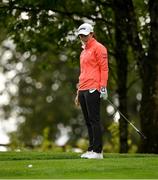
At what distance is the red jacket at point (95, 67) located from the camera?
14.4 metres

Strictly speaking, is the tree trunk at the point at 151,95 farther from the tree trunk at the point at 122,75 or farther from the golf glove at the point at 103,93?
the golf glove at the point at 103,93

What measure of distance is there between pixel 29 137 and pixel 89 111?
3578 cm

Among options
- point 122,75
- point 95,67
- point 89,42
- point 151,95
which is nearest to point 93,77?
point 95,67

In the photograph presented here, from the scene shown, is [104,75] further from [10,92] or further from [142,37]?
[10,92]

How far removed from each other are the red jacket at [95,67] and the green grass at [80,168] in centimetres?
135

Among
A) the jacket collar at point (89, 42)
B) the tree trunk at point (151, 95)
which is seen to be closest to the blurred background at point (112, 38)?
the tree trunk at point (151, 95)

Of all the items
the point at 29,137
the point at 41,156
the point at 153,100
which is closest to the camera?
the point at 41,156

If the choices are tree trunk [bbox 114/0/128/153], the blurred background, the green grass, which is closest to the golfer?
the green grass

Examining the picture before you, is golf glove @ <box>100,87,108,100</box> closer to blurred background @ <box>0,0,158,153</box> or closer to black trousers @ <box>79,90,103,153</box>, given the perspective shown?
black trousers @ <box>79,90,103,153</box>

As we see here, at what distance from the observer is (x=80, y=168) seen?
13.1m

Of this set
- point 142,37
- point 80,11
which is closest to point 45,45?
point 80,11

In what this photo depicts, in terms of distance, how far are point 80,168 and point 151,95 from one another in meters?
7.48

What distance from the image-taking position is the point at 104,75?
47.0 ft

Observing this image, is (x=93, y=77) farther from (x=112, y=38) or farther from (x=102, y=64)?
(x=112, y=38)
